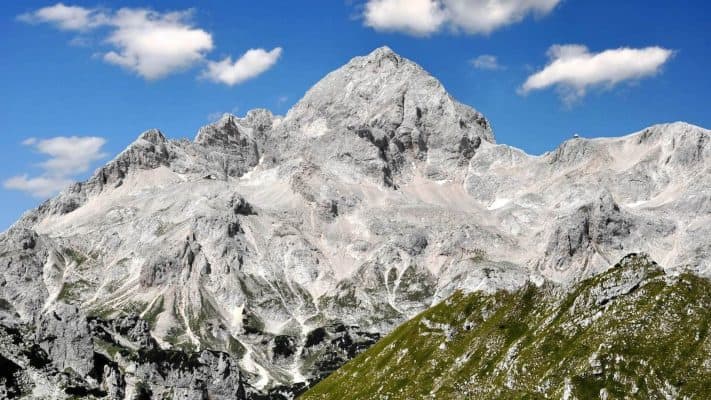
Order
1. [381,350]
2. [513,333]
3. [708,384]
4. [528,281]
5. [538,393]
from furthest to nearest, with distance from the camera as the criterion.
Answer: [381,350]
[528,281]
[513,333]
[538,393]
[708,384]

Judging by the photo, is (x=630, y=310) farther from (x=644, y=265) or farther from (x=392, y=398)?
(x=392, y=398)

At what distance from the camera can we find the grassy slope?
438ft

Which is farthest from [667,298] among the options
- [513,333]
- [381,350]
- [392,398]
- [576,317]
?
[381,350]

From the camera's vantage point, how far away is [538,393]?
140125 mm

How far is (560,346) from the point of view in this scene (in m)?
149

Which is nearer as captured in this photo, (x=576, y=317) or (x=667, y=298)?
(x=667, y=298)

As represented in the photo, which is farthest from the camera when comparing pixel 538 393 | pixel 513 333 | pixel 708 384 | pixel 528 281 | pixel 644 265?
pixel 528 281

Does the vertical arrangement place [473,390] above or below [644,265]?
below

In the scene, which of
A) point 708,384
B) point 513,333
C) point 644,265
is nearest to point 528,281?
point 513,333

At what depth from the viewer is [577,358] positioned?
465 ft

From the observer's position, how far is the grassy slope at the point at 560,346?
13338 centimetres

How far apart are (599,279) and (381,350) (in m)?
55.1

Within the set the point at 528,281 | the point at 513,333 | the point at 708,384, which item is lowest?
the point at 708,384

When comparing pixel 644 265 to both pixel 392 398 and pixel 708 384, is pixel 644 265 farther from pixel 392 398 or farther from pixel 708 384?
pixel 392 398
